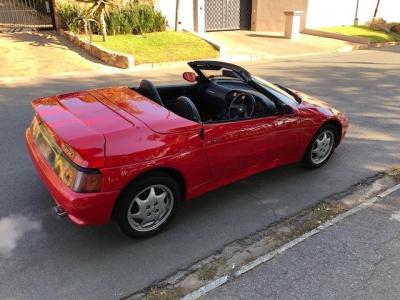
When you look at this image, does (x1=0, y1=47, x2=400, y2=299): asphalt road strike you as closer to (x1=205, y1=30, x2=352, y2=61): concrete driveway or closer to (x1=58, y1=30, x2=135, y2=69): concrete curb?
(x1=58, y1=30, x2=135, y2=69): concrete curb

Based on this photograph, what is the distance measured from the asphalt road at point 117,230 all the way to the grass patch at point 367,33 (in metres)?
14.5

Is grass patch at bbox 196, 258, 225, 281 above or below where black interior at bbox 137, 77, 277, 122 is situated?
below

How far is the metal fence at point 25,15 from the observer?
48.9 feet

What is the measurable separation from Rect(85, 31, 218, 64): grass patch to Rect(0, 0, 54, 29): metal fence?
2638mm

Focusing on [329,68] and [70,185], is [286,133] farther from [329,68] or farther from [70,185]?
[329,68]

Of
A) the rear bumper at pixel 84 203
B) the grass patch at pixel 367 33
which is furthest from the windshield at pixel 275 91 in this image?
the grass patch at pixel 367 33

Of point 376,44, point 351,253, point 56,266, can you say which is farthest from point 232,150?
point 376,44

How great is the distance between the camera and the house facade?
17.2m

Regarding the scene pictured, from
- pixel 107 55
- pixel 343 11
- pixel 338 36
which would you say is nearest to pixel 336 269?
pixel 107 55

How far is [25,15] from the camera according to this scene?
15.0m

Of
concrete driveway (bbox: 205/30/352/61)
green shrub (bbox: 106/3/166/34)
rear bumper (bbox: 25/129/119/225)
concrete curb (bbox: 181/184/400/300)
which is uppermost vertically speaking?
green shrub (bbox: 106/3/166/34)

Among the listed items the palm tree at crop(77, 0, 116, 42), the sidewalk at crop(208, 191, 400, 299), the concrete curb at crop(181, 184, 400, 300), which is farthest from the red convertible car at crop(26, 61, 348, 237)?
the palm tree at crop(77, 0, 116, 42)

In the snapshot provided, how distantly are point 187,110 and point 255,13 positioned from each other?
18.2m

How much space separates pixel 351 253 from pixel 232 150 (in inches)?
57.0
